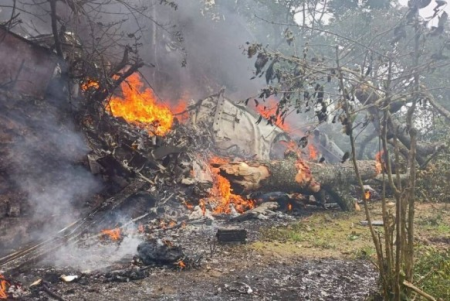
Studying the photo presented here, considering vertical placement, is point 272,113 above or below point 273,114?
above

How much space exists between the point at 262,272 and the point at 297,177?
4.11 meters

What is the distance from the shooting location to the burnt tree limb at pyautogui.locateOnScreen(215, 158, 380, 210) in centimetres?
765

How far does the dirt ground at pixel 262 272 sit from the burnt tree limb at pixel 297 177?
3.60 feet

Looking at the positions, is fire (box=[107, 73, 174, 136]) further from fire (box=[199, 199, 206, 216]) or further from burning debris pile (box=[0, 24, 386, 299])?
fire (box=[199, 199, 206, 216])

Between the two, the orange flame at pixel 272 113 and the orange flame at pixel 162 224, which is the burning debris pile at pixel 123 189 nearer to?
A: the orange flame at pixel 162 224

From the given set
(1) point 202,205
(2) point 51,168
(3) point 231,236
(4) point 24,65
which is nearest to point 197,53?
(4) point 24,65

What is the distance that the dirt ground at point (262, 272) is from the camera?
3809mm

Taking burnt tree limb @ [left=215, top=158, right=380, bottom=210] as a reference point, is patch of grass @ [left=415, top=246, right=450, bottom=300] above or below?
below

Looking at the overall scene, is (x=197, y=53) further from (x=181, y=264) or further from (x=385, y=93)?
(x=385, y=93)

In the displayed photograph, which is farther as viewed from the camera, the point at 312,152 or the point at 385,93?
the point at 312,152

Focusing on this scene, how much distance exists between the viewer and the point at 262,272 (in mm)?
4531

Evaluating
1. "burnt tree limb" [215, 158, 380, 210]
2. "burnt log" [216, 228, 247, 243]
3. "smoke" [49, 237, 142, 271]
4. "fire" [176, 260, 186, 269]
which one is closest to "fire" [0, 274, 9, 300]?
"smoke" [49, 237, 142, 271]

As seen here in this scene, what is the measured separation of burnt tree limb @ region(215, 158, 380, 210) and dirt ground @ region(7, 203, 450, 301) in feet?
3.60

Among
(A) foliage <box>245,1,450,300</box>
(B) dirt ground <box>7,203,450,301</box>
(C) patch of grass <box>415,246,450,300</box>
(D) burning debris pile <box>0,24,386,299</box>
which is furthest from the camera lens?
(D) burning debris pile <box>0,24,386,299</box>
